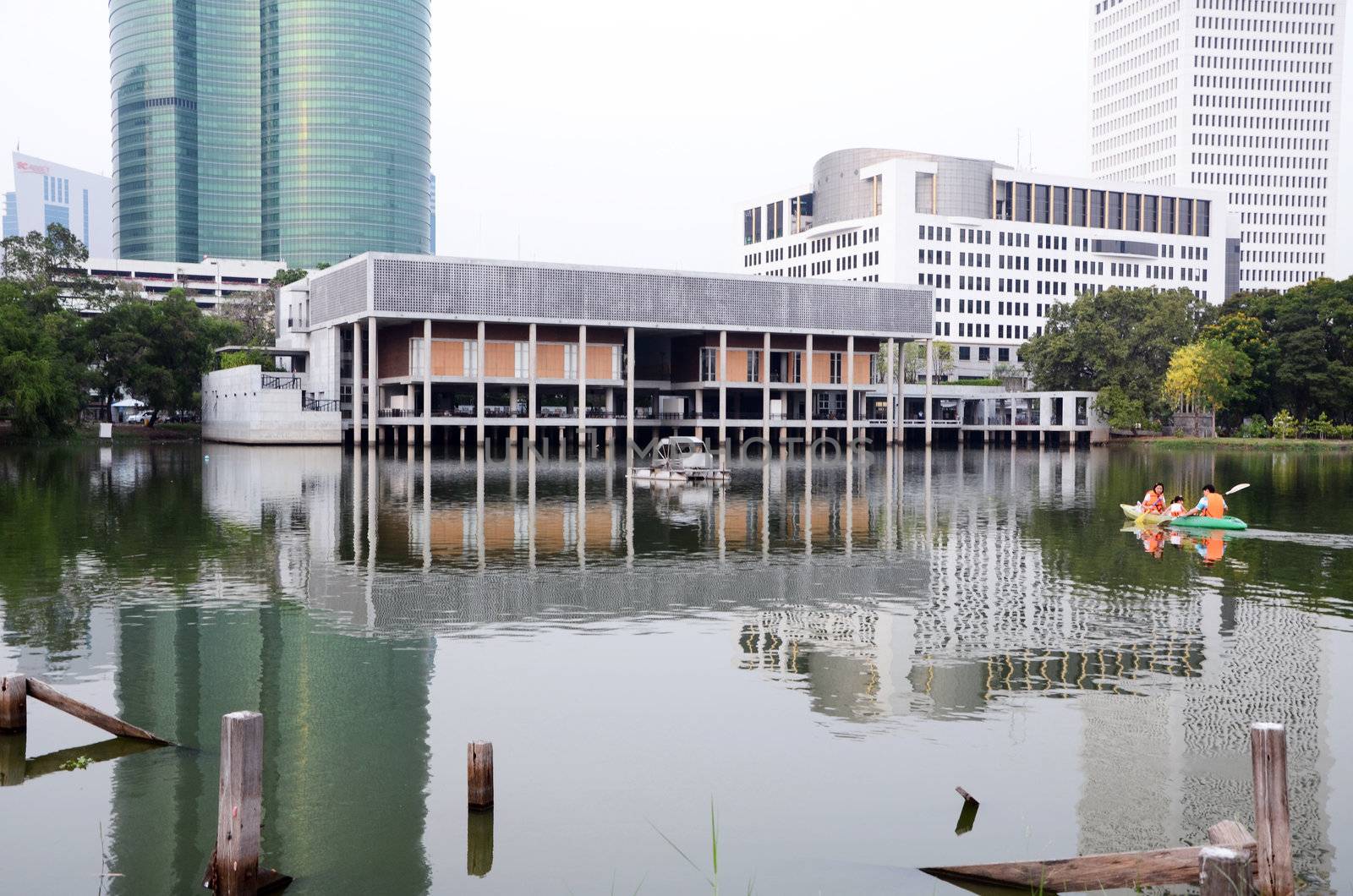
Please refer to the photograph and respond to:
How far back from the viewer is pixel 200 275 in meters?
193

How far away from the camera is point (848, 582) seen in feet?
76.5

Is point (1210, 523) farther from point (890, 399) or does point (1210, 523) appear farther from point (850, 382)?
point (890, 399)

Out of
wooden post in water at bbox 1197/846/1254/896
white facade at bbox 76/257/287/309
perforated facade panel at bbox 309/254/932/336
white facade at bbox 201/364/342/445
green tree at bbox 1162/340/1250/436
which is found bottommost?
wooden post in water at bbox 1197/846/1254/896

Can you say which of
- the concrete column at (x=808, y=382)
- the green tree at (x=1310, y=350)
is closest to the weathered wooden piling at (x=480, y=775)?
the concrete column at (x=808, y=382)

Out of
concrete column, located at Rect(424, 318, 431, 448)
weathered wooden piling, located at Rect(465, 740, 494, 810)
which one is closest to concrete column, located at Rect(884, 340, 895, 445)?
concrete column, located at Rect(424, 318, 431, 448)

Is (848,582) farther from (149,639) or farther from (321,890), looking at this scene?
(321,890)

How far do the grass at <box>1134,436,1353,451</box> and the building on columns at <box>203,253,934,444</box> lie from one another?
23901mm

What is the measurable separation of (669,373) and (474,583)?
277 ft

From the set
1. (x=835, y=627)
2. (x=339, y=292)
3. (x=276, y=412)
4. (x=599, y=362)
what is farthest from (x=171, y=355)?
(x=835, y=627)

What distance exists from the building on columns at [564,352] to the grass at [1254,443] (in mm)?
23901

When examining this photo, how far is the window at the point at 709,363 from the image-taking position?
10031cm

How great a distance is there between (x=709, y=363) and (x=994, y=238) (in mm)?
74064

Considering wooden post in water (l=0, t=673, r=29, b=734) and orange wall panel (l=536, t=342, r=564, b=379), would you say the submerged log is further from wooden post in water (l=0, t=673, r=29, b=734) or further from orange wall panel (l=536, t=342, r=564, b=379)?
orange wall panel (l=536, t=342, r=564, b=379)

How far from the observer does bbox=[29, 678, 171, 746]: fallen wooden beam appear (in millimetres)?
12180
